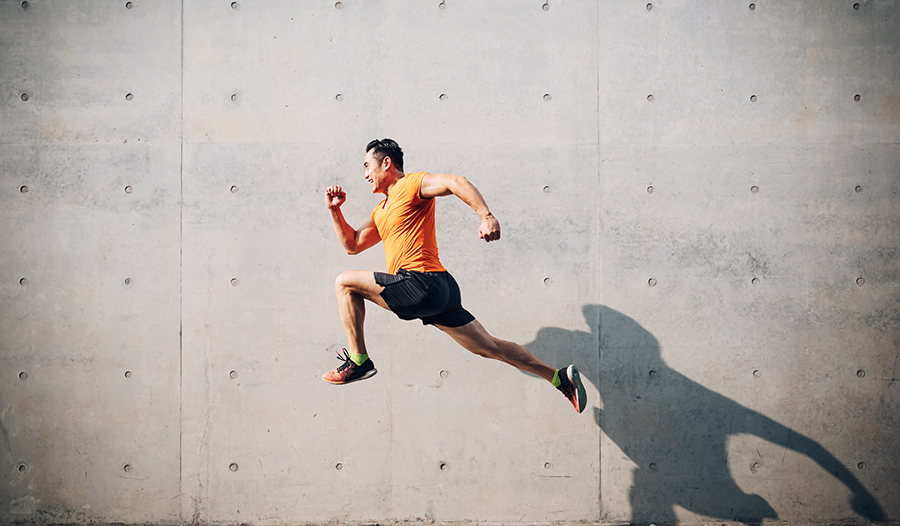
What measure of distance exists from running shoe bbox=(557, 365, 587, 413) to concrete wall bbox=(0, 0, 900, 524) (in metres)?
0.55

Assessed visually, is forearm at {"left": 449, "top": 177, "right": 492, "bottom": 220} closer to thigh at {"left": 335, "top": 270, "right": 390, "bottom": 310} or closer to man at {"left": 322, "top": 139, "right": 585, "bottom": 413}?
man at {"left": 322, "top": 139, "right": 585, "bottom": 413}

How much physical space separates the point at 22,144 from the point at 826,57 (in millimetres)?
5747

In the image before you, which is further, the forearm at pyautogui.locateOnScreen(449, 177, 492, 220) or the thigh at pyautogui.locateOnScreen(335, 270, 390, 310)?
the thigh at pyautogui.locateOnScreen(335, 270, 390, 310)

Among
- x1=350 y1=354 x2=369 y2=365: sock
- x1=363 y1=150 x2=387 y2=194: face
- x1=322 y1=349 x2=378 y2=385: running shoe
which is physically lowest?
x1=322 y1=349 x2=378 y2=385: running shoe

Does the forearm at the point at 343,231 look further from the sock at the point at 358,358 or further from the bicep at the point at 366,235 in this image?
the sock at the point at 358,358

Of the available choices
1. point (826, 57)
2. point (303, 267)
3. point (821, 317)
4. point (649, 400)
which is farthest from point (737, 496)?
point (303, 267)

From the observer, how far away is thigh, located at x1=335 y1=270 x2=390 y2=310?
343cm

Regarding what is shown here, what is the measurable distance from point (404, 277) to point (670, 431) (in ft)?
7.73

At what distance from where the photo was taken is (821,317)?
4.41m

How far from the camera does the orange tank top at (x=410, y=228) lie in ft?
11.4

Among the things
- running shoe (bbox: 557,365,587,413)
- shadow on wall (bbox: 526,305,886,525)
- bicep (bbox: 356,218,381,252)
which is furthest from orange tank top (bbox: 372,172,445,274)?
shadow on wall (bbox: 526,305,886,525)

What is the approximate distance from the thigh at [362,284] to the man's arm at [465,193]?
561mm

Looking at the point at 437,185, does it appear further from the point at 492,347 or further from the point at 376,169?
the point at 492,347

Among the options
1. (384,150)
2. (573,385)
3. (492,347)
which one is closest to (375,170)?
(384,150)
